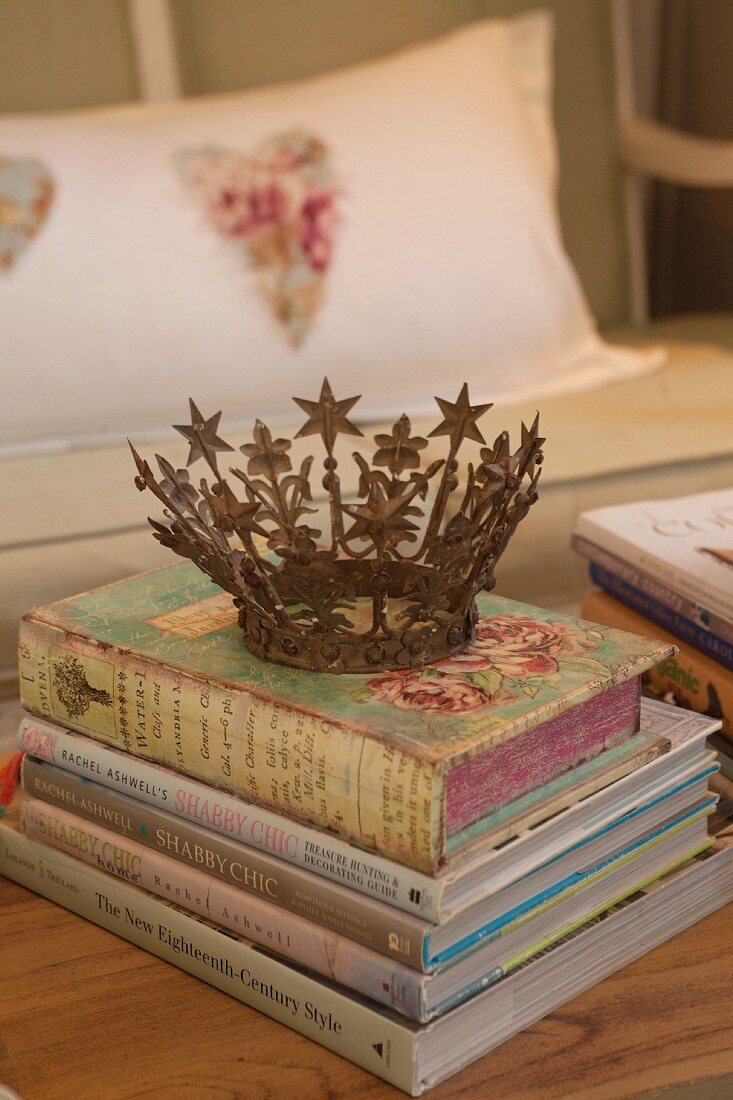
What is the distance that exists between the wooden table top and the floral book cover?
0.15 metres

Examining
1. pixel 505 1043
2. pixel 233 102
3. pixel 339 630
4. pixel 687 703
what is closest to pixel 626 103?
pixel 233 102

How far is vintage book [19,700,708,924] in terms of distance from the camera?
61 centimetres

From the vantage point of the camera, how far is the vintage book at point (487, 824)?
61 cm

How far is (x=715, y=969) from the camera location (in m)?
0.69

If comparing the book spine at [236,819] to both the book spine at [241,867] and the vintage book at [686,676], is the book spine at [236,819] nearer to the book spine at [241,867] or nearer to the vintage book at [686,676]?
the book spine at [241,867]

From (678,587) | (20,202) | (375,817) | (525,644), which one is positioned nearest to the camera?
(375,817)

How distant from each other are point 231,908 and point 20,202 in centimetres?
98

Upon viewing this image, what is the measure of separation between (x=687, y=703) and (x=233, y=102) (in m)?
1.04

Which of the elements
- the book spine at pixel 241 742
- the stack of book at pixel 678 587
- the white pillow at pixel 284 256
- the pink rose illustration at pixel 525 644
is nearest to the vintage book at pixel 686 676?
the stack of book at pixel 678 587

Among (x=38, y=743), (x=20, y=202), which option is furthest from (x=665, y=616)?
(x=20, y=202)

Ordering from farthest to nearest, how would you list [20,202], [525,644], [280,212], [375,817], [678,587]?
[280,212] < [20,202] < [678,587] < [525,644] < [375,817]

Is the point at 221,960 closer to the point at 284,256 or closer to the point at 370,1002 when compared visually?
the point at 370,1002

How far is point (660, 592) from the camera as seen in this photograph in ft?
2.92

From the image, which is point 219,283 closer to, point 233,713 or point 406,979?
point 233,713
